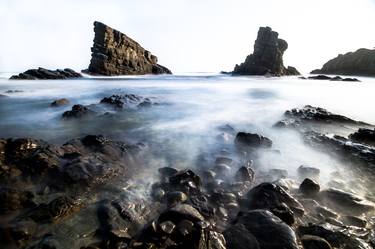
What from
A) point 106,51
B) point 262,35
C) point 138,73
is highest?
point 262,35

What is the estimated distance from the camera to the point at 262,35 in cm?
8256

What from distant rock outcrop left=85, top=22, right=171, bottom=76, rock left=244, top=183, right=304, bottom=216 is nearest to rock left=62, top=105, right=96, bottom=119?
rock left=244, top=183, right=304, bottom=216

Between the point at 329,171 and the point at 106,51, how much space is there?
194 ft

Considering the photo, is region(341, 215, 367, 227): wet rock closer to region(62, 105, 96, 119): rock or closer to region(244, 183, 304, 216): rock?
region(244, 183, 304, 216): rock

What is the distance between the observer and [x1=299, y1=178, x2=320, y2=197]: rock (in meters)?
5.17

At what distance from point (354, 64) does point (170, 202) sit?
359 feet

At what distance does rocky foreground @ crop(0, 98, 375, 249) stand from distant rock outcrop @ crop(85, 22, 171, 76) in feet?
180

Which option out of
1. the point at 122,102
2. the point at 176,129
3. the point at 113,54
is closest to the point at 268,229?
the point at 176,129

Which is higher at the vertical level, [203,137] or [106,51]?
[106,51]

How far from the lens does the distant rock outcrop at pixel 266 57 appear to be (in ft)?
265

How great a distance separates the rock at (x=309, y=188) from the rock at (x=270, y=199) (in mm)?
644

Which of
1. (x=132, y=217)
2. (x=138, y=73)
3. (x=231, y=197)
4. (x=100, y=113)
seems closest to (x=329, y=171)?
(x=231, y=197)

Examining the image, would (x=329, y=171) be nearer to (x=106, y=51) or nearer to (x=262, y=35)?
(x=106, y=51)

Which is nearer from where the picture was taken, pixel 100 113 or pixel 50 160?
pixel 50 160
